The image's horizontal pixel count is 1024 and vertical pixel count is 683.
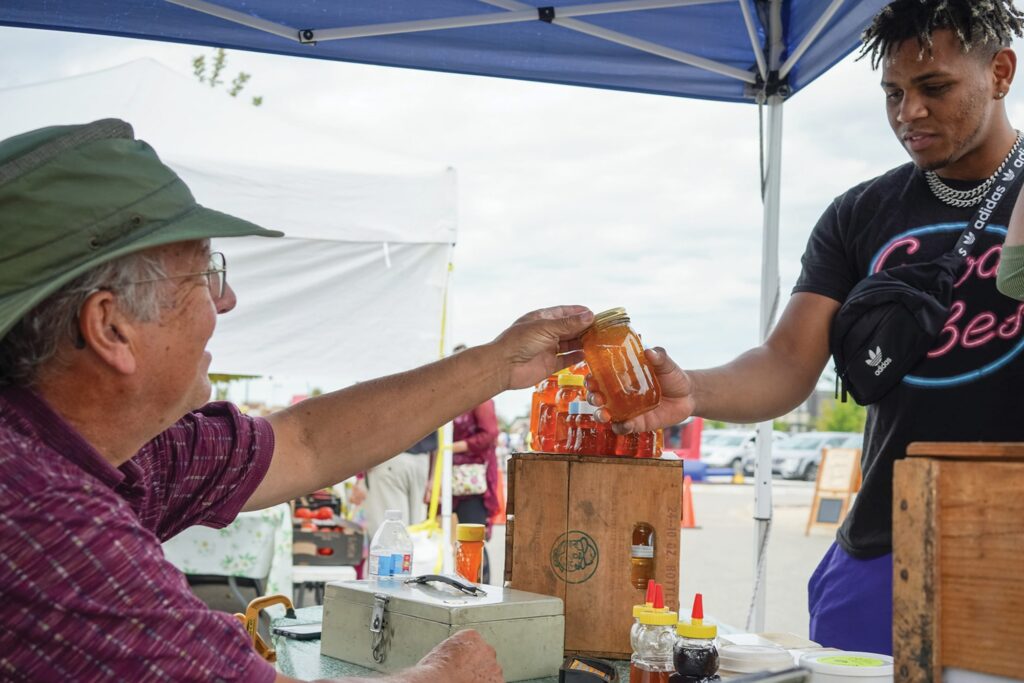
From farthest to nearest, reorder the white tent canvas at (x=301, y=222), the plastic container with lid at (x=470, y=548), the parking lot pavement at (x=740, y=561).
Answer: the parking lot pavement at (x=740, y=561), the white tent canvas at (x=301, y=222), the plastic container with lid at (x=470, y=548)

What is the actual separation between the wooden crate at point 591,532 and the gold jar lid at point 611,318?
0.93 ft

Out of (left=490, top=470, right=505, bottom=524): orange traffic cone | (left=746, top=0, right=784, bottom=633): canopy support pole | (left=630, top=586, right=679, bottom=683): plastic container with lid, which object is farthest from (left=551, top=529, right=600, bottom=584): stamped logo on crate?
(left=490, top=470, right=505, bottom=524): orange traffic cone

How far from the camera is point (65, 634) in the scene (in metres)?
1.08

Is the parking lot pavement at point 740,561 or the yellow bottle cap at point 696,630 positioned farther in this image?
the parking lot pavement at point 740,561

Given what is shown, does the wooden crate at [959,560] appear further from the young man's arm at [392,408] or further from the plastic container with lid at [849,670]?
the young man's arm at [392,408]

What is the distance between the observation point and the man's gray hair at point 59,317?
1182 mm

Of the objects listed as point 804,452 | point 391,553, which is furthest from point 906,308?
point 804,452

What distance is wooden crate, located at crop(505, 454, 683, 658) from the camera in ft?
6.59

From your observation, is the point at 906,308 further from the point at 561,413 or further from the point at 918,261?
the point at 561,413

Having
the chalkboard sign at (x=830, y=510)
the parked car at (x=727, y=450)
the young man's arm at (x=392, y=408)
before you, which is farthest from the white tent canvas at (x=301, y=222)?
the parked car at (x=727, y=450)

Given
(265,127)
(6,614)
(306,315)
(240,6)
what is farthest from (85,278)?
(265,127)

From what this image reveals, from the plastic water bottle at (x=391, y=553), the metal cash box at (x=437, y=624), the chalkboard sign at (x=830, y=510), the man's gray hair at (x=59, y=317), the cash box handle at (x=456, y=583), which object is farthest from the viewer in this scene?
the chalkboard sign at (x=830, y=510)

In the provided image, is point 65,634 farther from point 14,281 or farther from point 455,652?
point 455,652

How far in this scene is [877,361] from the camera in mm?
2096
